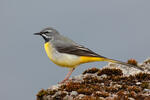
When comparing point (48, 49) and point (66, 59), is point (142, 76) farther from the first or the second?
point (48, 49)

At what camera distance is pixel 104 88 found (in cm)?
1664

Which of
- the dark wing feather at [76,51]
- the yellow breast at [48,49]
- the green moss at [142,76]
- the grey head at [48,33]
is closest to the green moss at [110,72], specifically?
the green moss at [142,76]

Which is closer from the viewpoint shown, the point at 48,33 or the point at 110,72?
the point at 48,33

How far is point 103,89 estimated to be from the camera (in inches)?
653

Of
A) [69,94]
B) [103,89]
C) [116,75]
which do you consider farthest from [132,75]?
[69,94]

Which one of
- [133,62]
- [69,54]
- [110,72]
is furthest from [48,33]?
[133,62]

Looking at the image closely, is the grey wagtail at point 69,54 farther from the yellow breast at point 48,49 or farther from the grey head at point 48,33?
the grey head at point 48,33

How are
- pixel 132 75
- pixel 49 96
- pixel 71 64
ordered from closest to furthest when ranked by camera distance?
pixel 49 96 → pixel 71 64 → pixel 132 75

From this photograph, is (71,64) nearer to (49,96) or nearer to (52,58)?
(52,58)

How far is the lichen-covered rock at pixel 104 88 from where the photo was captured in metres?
15.6

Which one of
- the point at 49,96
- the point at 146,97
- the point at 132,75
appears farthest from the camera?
the point at 132,75

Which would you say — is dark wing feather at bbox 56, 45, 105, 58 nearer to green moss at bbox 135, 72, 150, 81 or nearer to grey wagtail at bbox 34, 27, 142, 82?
grey wagtail at bbox 34, 27, 142, 82

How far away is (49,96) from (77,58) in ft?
8.09

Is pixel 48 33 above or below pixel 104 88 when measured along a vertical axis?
above
